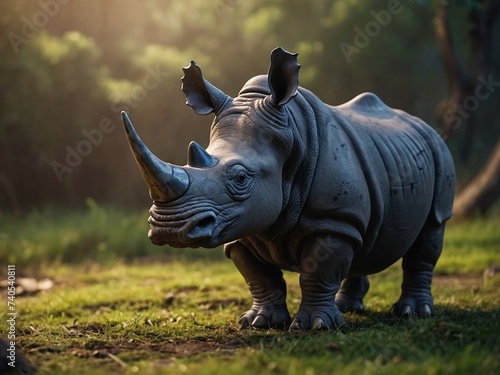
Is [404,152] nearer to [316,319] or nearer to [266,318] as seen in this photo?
[316,319]

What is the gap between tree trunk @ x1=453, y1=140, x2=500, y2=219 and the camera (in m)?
11.0

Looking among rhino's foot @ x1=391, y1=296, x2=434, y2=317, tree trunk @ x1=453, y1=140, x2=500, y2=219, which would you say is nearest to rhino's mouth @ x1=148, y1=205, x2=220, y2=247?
rhino's foot @ x1=391, y1=296, x2=434, y2=317

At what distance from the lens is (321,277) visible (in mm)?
4660

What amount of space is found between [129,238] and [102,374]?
668 cm

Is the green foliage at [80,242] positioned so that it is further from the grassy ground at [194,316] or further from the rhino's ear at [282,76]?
the rhino's ear at [282,76]

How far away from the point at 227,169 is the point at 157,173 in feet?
1.49

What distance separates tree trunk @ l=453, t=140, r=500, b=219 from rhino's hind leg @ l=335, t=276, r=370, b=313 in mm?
5563

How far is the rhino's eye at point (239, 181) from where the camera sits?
418 cm

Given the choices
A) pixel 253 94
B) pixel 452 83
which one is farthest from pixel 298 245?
pixel 452 83

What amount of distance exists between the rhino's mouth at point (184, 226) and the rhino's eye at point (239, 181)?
0.63ft

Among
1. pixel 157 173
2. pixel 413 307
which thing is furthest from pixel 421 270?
pixel 157 173

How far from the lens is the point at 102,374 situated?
3.52m

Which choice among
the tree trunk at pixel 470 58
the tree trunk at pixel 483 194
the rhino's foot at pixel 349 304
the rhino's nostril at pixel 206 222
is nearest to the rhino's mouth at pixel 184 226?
the rhino's nostril at pixel 206 222

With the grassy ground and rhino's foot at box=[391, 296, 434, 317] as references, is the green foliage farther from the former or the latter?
rhino's foot at box=[391, 296, 434, 317]
